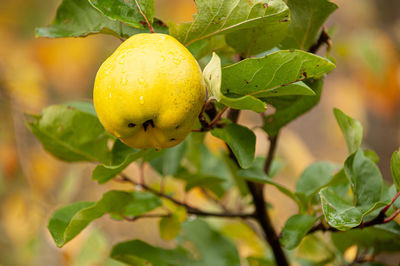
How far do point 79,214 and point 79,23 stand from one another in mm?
242

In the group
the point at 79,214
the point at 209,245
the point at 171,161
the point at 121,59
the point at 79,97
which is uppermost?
the point at 121,59

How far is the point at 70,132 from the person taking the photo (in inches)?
24.7

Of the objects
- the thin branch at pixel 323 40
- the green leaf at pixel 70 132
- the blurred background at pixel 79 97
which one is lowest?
the blurred background at pixel 79 97

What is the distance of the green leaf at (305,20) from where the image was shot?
20.9 inches

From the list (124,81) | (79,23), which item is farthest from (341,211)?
(79,23)

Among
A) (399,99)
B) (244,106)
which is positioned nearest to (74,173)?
(244,106)

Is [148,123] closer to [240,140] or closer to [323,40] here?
[240,140]

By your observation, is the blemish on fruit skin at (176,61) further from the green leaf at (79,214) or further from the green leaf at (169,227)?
the green leaf at (169,227)

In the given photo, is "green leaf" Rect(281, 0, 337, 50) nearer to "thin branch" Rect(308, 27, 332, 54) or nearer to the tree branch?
"thin branch" Rect(308, 27, 332, 54)

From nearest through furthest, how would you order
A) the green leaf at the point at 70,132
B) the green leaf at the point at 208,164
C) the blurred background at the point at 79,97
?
the green leaf at the point at 70,132 < the green leaf at the point at 208,164 < the blurred background at the point at 79,97

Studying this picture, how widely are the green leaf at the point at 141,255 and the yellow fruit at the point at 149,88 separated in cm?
27

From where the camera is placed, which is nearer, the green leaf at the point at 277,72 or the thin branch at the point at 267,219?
the green leaf at the point at 277,72

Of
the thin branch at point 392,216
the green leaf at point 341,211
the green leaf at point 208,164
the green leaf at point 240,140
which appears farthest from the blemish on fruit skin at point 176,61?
the green leaf at point 208,164

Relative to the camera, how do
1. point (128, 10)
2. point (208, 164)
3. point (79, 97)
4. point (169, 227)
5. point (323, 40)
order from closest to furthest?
point (128, 10) < point (323, 40) < point (169, 227) < point (208, 164) < point (79, 97)
